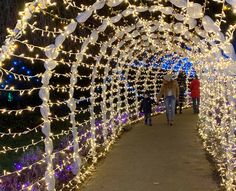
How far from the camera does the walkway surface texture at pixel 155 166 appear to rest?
26.2 feet

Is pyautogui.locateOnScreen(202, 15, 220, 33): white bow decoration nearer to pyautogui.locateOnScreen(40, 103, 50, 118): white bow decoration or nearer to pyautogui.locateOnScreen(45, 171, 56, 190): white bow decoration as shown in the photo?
pyautogui.locateOnScreen(40, 103, 50, 118): white bow decoration

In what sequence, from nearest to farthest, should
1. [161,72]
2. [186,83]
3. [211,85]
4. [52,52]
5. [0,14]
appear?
→ [52,52] < [211,85] < [0,14] < [161,72] < [186,83]

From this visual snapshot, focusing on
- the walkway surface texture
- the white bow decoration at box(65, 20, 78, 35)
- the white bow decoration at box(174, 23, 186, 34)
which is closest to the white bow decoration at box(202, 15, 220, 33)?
the white bow decoration at box(65, 20, 78, 35)

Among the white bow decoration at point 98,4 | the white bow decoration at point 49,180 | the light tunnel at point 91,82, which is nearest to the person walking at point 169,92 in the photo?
the light tunnel at point 91,82

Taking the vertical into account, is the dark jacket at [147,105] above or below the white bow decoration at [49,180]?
above

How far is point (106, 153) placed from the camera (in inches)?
443

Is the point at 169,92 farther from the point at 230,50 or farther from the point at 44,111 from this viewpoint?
the point at 230,50

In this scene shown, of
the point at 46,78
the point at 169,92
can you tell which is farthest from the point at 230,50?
the point at 169,92

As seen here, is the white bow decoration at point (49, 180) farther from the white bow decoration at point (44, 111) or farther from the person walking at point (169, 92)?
the person walking at point (169, 92)

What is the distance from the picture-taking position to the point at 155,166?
9.61 m

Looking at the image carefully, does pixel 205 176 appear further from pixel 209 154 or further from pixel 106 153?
pixel 106 153

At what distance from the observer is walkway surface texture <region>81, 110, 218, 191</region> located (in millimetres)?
Result: 7977

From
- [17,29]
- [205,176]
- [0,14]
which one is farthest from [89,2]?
[17,29]

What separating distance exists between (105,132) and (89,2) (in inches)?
250
